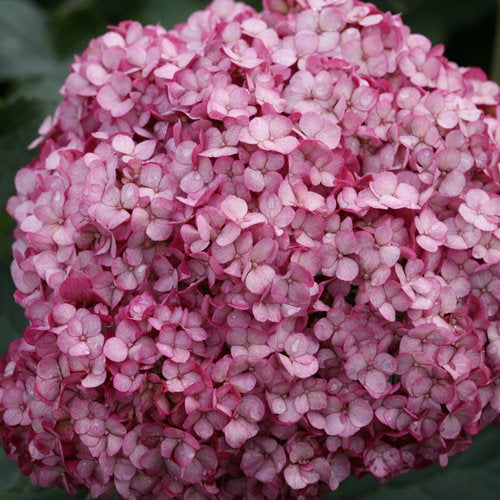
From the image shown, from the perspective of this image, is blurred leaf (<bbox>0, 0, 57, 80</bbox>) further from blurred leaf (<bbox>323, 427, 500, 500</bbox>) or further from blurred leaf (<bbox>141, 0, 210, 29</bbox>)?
blurred leaf (<bbox>323, 427, 500, 500</bbox>)

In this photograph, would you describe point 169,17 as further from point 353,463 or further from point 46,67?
point 353,463

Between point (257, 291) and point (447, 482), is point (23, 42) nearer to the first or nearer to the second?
point (257, 291)

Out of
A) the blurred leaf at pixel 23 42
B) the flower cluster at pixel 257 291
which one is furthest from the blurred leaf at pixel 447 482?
the blurred leaf at pixel 23 42

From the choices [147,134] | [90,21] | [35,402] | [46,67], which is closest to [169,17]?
[90,21]

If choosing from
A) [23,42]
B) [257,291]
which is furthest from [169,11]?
[257,291]

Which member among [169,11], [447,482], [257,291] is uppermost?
[257,291]

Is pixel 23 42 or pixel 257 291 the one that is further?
pixel 23 42

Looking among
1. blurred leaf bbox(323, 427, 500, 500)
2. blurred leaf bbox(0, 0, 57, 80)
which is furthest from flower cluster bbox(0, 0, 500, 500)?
blurred leaf bbox(0, 0, 57, 80)

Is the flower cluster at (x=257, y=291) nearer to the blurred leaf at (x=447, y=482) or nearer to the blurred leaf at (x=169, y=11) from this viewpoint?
the blurred leaf at (x=447, y=482)
